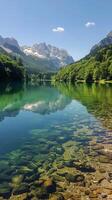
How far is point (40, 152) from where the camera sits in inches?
1000

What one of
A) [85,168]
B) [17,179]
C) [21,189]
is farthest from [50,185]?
[85,168]

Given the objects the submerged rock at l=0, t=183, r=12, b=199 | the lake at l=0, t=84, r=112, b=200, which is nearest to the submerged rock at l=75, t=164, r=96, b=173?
the lake at l=0, t=84, r=112, b=200

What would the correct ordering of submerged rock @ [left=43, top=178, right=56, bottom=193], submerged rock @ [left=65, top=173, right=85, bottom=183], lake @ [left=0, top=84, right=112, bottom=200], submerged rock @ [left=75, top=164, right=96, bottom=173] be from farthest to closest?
submerged rock @ [left=75, top=164, right=96, bottom=173] < submerged rock @ [left=65, top=173, right=85, bottom=183] < submerged rock @ [left=43, top=178, right=56, bottom=193] < lake @ [left=0, top=84, right=112, bottom=200]

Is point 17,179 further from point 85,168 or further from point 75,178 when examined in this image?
point 85,168

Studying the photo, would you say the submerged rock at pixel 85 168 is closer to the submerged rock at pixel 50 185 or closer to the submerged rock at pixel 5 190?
the submerged rock at pixel 50 185

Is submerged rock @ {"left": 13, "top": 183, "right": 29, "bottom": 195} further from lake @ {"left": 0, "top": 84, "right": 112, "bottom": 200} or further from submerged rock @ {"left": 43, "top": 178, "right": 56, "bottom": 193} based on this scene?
submerged rock @ {"left": 43, "top": 178, "right": 56, "bottom": 193}

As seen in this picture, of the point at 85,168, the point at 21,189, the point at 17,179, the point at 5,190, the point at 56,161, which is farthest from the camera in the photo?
the point at 56,161

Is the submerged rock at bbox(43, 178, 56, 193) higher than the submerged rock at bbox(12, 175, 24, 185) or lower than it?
lower

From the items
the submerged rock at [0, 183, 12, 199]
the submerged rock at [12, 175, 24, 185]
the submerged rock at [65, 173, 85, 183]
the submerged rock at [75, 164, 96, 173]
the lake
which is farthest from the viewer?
the submerged rock at [75, 164, 96, 173]

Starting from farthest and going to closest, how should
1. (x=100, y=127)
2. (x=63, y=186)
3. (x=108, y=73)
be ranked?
(x=108, y=73) → (x=100, y=127) → (x=63, y=186)

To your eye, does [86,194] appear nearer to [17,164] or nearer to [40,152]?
[17,164]

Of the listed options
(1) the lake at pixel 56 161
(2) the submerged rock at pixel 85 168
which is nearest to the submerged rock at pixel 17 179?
(1) the lake at pixel 56 161

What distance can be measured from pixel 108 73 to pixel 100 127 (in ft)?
547

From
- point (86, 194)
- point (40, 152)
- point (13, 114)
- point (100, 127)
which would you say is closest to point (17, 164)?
point (40, 152)
